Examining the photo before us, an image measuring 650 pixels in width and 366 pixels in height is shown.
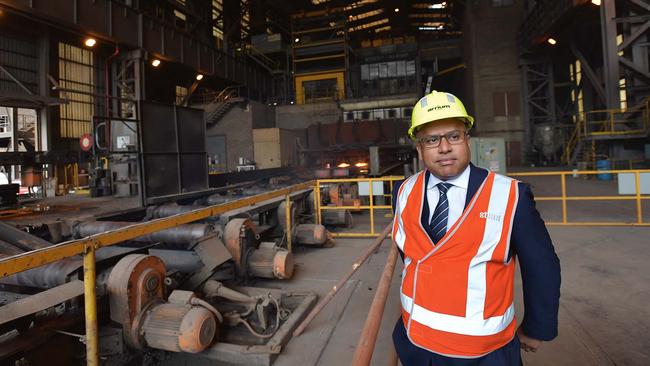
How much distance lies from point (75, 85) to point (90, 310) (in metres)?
19.9

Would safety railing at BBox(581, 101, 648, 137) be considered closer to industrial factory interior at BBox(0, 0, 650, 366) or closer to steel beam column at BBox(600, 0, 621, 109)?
industrial factory interior at BBox(0, 0, 650, 366)

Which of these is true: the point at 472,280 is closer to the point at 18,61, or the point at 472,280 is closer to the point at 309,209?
the point at 309,209

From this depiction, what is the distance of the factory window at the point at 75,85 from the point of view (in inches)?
676

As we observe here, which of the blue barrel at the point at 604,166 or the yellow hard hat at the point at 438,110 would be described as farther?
the blue barrel at the point at 604,166

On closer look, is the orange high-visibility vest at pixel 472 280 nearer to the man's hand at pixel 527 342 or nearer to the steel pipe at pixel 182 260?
the man's hand at pixel 527 342

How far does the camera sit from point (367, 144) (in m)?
15.8

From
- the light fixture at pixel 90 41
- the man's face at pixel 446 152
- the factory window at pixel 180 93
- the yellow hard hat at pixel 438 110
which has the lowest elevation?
the man's face at pixel 446 152

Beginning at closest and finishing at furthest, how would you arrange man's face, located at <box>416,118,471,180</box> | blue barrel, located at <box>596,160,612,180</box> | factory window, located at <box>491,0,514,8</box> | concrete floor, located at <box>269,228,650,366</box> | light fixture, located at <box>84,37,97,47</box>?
man's face, located at <box>416,118,471,180</box>, concrete floor, located at <box>269,228,650,366</box>, blue barrel, located at <box>596,160,612,180</box>, light fixture, located at <box>84,37,97,47</box>, factory window, located at <box>491,0,514,8</box>

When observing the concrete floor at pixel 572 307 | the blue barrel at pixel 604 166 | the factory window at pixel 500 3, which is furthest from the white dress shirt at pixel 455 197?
the factory window at pixel 500 3

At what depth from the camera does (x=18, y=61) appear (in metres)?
15.5

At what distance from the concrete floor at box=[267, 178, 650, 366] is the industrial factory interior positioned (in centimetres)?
3

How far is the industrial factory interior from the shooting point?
161cm

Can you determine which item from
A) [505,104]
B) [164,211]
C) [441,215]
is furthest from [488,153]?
[505,104]

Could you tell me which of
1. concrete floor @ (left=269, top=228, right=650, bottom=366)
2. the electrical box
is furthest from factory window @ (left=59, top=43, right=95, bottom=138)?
the electrical box
